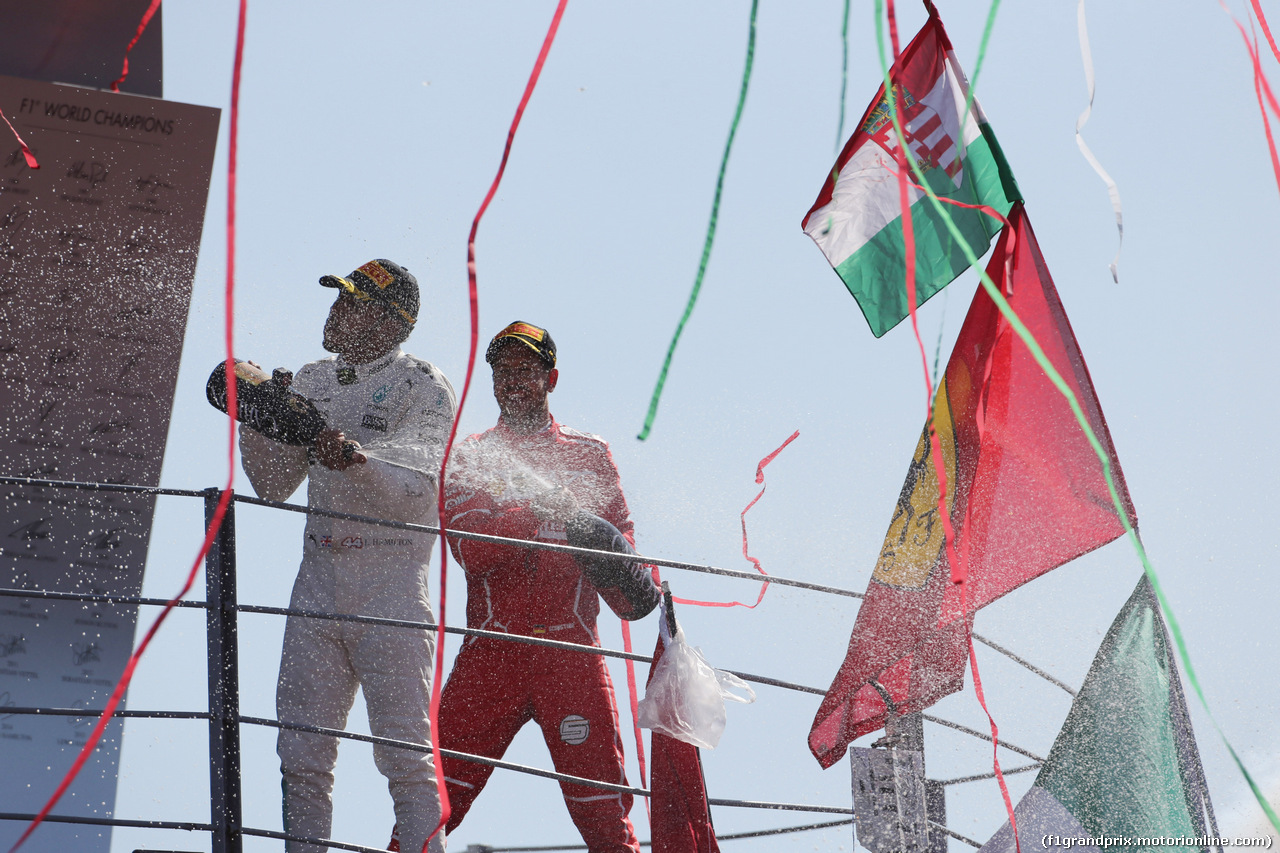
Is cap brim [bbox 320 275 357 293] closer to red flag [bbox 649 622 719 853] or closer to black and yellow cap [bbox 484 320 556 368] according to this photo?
black and yellow cap [bbox 484 320 556 368]

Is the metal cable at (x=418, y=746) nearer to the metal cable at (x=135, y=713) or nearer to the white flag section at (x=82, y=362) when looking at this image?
the metal cable at (x=135, y=713)

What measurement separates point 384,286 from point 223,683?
1104 millimetres

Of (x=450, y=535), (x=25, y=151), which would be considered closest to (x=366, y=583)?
(x=450, y=535)

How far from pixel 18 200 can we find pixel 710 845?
220 centimetres


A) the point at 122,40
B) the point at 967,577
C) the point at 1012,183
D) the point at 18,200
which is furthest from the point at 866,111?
the point at 18,200

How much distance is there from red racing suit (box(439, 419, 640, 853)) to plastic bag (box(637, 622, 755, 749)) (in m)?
0.47

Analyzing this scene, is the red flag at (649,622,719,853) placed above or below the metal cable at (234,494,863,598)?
below

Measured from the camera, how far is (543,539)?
2.90m

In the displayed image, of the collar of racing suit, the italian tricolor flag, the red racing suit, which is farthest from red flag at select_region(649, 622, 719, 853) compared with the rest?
the italian tricolor flag

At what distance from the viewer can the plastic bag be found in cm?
231

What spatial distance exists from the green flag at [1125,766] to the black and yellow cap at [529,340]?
1498 mm

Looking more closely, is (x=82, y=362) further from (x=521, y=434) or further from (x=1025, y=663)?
(x=1025, y=663)

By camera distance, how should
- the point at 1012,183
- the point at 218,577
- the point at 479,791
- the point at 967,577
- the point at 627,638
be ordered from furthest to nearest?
the point at 627,638
the point at 1012,183
the point at 479,791
the point at 967,577
the point at 218,577

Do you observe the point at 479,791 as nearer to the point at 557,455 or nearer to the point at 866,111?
the point at 557,455
